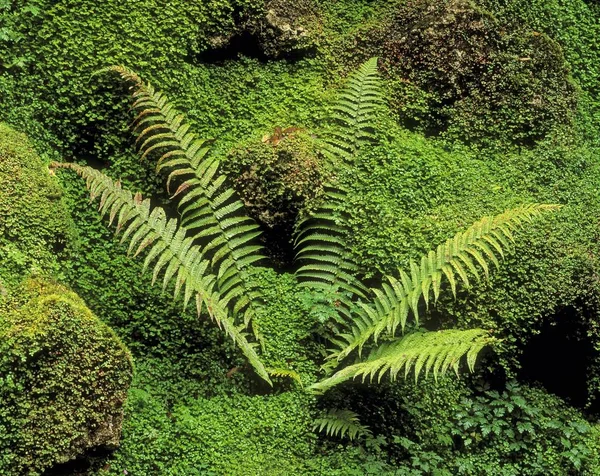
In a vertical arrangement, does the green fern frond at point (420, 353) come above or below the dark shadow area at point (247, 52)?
below

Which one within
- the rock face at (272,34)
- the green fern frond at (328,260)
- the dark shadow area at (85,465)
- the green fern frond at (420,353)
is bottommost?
the dark shadow area at (85,465)

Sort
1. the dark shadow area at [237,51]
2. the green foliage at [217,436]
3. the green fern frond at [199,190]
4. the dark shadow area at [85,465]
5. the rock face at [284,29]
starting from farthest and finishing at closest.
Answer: the rock face at [284,29] < the dark shadow area at [237,51] < the green fern frond at [199,190] < the green foliage at [217,436] < the dark shadow area at [85,465]

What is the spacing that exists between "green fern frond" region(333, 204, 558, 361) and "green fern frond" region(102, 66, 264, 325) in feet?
3.13

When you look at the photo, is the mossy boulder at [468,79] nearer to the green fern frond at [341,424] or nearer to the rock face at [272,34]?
the rock face at [272,34]

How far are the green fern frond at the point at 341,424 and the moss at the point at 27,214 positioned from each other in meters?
2.41

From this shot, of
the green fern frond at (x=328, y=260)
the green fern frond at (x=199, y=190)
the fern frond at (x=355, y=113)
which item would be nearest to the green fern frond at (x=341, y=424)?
the green fern frond at (x=328, y=260)

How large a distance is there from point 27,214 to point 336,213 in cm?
260

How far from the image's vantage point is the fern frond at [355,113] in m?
6.91

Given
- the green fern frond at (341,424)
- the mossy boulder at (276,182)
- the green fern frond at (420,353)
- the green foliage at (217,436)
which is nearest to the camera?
the green foliage at (217,436)

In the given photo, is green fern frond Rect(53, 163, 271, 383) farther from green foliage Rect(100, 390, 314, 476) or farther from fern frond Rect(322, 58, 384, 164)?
fern frond Rect(322, 58, 384, 164)

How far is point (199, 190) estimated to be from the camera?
6.38 metres

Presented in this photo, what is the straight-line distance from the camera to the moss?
527cm

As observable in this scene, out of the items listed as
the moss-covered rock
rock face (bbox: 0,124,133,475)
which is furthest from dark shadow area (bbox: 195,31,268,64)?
the moss-covered rock

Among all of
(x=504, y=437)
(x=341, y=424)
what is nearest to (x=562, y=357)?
(x=504, y=437)
